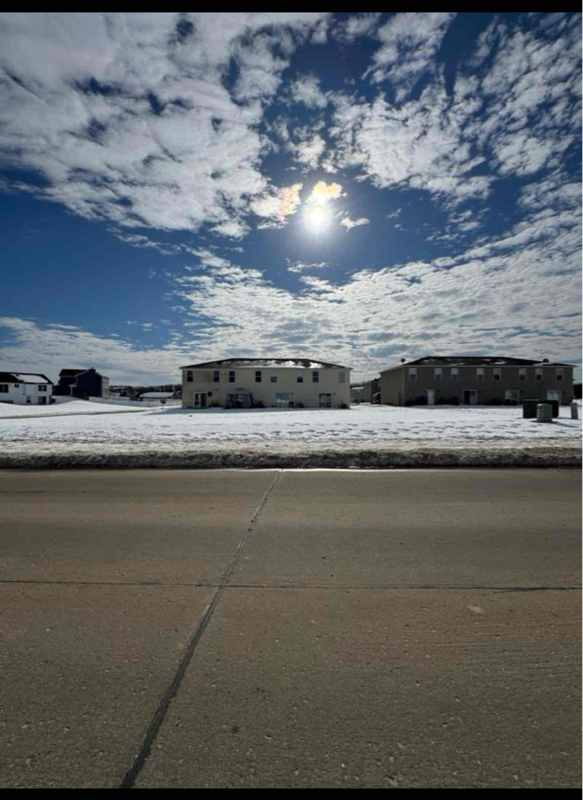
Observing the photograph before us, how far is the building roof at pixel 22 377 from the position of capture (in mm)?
57312

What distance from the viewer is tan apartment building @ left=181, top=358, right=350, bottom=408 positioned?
4406 centimetres

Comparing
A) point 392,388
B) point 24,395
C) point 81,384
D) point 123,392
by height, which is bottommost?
point 24,395

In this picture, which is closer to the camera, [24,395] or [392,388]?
[392,388]

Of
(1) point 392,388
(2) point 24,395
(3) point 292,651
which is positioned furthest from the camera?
(2) point 24,395

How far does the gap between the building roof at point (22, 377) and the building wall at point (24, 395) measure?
35.6 inches

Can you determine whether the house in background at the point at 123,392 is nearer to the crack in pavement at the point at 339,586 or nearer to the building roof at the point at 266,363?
the building roof at the point at 266,363

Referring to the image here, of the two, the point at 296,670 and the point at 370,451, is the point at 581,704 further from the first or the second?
the point at 370,451

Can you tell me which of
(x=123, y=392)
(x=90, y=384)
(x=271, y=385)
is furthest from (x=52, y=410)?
(x=123, y=392)

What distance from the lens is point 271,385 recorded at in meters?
44.3

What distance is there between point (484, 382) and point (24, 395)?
64012 mm

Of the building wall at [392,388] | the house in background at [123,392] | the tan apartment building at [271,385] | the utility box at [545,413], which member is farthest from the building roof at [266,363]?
the house in background at [123,392]

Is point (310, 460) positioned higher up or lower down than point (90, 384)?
lower down

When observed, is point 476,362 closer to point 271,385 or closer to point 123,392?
point 271,385

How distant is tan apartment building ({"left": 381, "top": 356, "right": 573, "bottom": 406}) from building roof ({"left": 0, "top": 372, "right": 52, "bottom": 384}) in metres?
55.2
